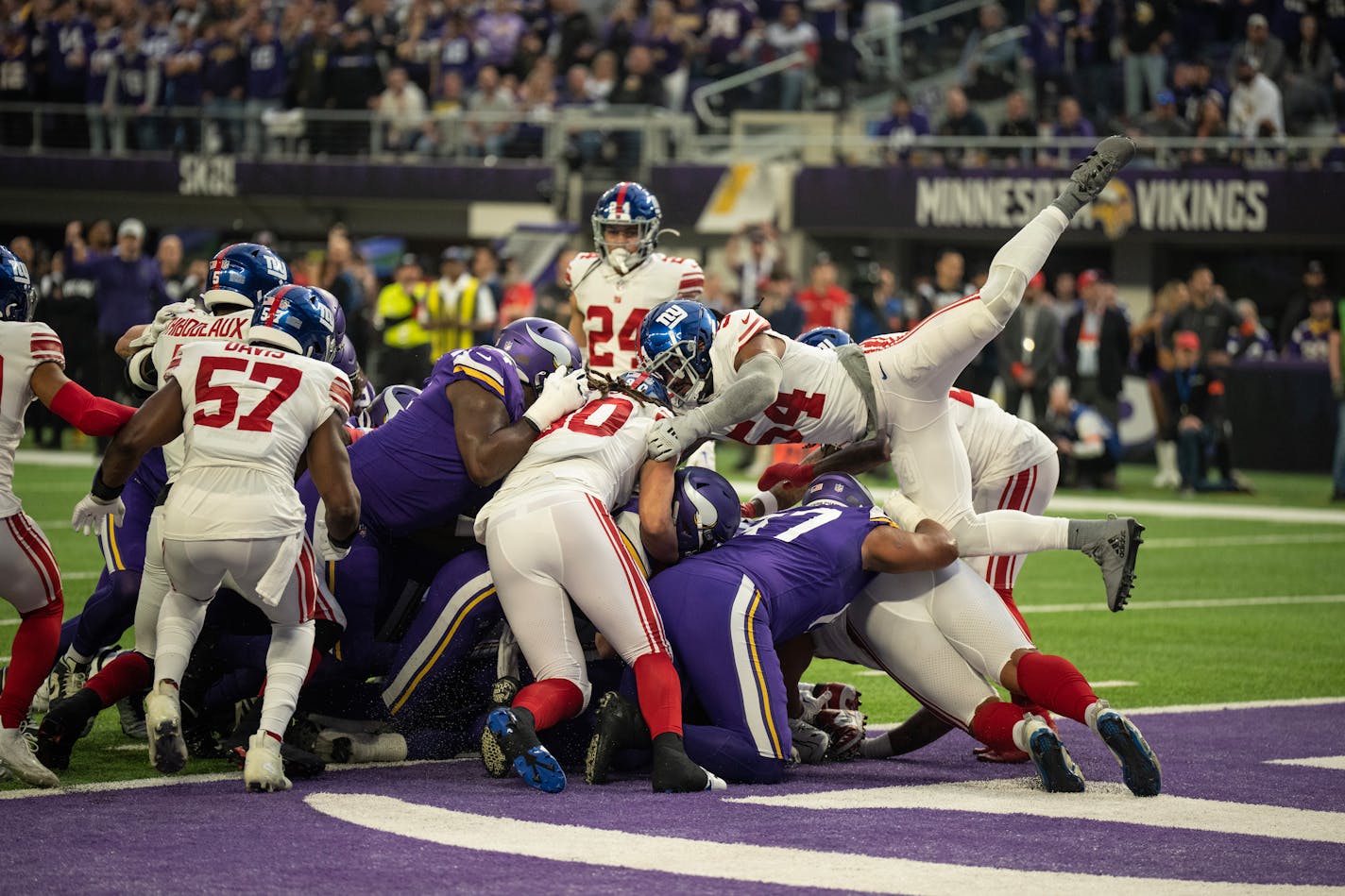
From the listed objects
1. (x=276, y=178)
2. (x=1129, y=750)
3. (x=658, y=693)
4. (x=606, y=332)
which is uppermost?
(x=276, y=178)

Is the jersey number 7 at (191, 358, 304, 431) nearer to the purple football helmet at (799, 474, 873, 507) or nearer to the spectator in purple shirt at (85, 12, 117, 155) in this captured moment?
the purple football helmet at (799, 474, 873, 507)

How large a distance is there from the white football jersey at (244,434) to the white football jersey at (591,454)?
0.58m

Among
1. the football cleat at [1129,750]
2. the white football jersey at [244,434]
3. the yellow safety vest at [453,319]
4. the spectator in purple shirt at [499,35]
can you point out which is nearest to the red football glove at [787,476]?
the football cleat at [1129,750]

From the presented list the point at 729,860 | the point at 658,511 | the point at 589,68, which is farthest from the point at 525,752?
the point at 589,68

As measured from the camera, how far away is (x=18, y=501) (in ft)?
17.7

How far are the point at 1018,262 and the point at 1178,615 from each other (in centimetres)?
374

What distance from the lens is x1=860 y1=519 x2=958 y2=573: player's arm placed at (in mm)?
5652

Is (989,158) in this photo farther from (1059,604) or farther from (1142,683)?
(1142,683)

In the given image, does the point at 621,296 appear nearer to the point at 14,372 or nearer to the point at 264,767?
the point at 14,372

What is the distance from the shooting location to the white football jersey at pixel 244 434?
5238 mm

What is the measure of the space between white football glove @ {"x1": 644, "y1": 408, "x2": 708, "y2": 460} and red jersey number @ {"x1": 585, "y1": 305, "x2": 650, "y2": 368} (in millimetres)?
2648

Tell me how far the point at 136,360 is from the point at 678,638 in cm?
230

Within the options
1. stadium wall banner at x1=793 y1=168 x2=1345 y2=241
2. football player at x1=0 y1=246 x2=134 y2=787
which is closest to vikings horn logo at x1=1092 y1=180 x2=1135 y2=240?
stadium wall banner at x1=793 y1=168 x2=1345 y2=241

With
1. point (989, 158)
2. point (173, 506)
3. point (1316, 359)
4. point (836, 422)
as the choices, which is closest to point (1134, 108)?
point (989, 158)
